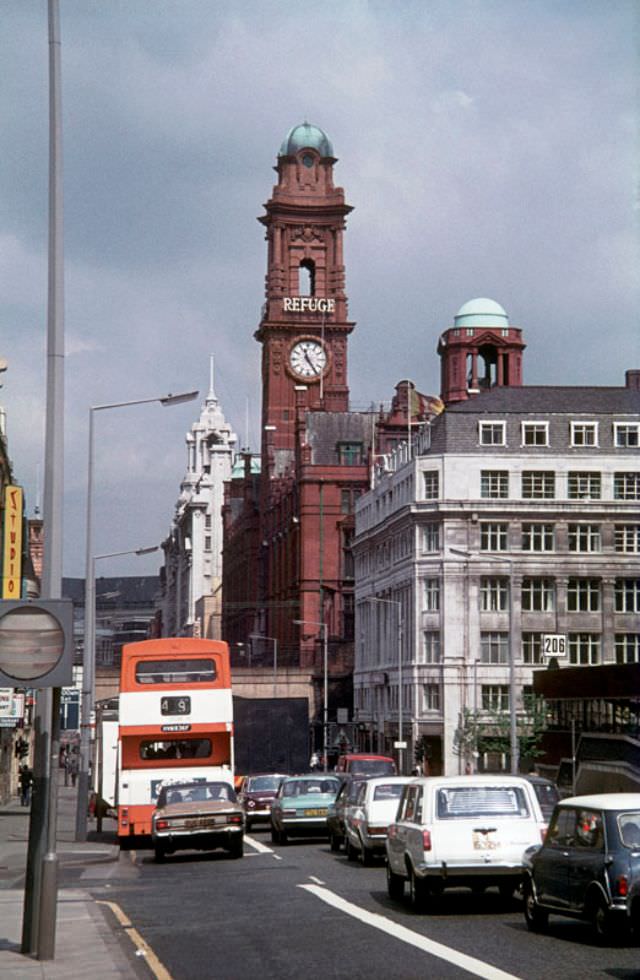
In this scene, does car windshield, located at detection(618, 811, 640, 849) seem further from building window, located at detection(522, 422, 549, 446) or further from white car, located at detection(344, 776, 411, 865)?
building window, located at detection(522, 422, 549, 446)

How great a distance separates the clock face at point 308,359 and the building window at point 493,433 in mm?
51771

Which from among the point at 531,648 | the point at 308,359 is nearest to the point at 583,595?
the point at 531,648

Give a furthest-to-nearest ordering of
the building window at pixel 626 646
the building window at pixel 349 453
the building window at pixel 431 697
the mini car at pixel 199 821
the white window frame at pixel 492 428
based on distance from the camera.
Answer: the building window at pixel 349 453 < the white window frame at pixel 492 428 < the building window at pixel 431 697 < the building window at pixel 626 646 < the mini car at pixel 199 821

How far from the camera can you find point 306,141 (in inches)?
5871

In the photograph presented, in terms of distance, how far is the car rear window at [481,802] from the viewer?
21688 mm

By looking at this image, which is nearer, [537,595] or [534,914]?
[534,914]

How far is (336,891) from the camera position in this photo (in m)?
24.3

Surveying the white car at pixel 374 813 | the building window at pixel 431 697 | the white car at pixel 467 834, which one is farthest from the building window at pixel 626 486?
the white car at pixel 467 834

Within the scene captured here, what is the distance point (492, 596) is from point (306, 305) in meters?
58.4

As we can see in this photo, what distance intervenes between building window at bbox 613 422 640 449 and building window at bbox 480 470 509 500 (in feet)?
20.1

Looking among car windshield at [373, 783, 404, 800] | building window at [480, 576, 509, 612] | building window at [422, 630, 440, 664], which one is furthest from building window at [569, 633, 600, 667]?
car windshield at [373, 783, 404, 800]

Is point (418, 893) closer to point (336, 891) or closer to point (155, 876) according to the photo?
point (336, 891)

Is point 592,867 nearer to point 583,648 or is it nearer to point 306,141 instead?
point 583,648

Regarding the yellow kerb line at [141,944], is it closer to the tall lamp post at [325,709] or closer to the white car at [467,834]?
the white car at [467,834]
